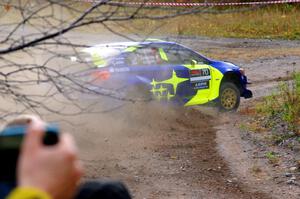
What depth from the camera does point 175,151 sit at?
11242mm

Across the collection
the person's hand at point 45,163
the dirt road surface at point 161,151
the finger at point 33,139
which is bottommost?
the dirt road surface at point 161,151

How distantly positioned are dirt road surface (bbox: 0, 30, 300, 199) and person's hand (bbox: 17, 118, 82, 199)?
559cm

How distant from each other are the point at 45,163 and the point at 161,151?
983 centimetres

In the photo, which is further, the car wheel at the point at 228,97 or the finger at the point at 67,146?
the car wheel at the point at 228,97

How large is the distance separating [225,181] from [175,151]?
184cm

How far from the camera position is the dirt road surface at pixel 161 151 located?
923 cm

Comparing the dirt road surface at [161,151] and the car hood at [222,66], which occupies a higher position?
the car hood at [222,66]

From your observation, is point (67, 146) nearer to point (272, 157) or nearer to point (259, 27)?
point (272, 157)

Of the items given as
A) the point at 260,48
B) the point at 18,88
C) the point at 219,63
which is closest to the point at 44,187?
the point at 18,88

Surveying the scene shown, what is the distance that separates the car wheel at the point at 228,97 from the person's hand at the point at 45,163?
43.3 feet

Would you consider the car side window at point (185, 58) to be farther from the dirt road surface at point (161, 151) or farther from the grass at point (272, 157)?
the grass at point (272, 157)

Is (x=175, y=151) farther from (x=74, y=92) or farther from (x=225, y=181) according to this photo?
(x=74, y=92)

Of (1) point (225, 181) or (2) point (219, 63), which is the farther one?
(2) point (219, 63)

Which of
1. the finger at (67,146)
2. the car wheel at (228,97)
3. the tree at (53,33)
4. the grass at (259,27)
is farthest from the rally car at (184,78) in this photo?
the grass at (259,27)
